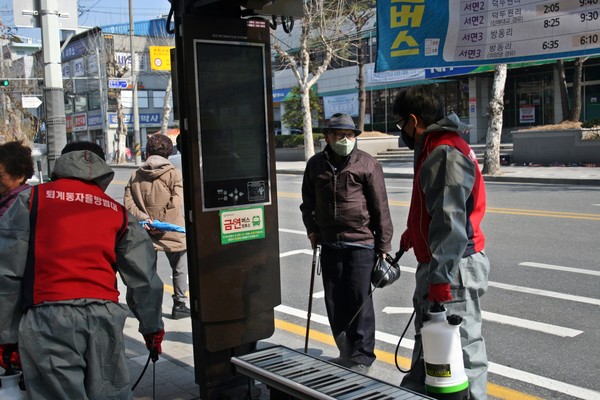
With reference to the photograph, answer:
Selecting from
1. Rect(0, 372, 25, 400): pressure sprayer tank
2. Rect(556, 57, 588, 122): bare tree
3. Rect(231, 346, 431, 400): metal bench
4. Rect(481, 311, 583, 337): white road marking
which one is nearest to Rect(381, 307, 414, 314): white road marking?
Rect(481, 311, 583, 337): white road marking

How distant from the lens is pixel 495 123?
1986cm

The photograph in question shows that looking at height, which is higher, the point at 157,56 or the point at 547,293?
the point at 157,56

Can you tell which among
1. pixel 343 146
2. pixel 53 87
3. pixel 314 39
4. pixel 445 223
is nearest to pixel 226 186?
pixel 343 146

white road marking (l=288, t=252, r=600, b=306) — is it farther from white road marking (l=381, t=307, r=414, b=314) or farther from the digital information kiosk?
the digital information kiosk

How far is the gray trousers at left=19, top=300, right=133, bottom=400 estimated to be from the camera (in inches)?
113

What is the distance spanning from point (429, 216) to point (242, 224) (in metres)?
1.28

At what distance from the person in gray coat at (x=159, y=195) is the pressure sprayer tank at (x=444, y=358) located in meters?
3.50

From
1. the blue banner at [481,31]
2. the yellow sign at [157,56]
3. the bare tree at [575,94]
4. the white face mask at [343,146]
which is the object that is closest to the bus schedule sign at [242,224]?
the white face mask at [343,146]

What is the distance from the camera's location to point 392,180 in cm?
2169

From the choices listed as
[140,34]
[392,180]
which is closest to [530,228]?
[392,180]

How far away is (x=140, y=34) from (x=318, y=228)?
6425cm

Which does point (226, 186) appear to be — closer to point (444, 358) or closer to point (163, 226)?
point (444, 358)

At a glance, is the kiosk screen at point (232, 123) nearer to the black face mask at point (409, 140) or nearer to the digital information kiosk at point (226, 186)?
the digital information kiosk at point (226, 186)

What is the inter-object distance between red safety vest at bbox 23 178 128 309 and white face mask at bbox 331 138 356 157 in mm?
2151
